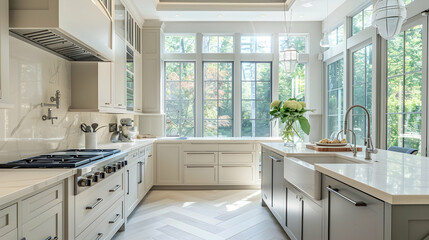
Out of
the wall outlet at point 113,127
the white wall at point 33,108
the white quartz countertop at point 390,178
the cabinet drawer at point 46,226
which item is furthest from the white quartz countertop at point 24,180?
the wall outlet at point 113,127

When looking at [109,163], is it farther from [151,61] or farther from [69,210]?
[151,61]

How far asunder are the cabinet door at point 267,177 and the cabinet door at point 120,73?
1938 mm

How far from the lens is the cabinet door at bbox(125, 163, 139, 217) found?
2.88 m

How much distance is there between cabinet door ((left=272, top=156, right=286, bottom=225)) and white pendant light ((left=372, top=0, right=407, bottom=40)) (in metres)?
1.44

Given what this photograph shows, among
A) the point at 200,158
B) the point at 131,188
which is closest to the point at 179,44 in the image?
the point at 200,158

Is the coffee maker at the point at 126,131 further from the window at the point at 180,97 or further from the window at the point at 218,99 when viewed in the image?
the window at the point at 218,99

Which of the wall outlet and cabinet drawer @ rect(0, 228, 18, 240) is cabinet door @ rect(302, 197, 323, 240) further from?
the wall outlet

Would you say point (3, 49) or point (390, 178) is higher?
point (3, 49)

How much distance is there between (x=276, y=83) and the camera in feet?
16.3

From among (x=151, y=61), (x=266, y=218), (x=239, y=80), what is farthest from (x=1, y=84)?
(x=239, y=80)

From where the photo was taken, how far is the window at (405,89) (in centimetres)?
285

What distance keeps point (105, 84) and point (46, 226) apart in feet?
5.71

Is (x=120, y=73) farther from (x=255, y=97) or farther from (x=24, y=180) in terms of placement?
Answer: (x=255, y=97)

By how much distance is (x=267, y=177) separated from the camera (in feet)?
10.4
